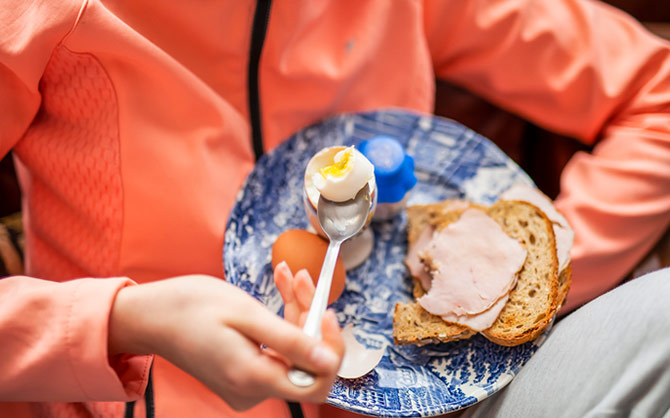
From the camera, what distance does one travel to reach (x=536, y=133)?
1.03 meters

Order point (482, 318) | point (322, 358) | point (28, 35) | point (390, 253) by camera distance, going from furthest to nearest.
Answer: point (390, 253)
point (482, 318)
point (28, 35)
point (322, 358)

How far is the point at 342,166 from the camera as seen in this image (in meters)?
0.64

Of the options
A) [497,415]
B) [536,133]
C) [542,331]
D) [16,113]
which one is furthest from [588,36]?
[16,113]

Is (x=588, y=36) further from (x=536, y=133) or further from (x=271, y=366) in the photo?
(x=271, y=366)

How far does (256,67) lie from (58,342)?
460 mm

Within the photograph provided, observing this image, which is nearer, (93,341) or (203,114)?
(93,341)

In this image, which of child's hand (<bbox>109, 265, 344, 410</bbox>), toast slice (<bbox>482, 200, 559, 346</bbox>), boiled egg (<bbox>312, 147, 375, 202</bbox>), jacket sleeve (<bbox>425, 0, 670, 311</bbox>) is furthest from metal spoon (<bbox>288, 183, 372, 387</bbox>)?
jacket sleeve (<bbox>425, 0, 670, 311</bbox>)

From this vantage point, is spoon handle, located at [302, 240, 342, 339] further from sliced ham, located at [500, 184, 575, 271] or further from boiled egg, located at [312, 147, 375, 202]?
sliced ham, located at [500, 184, 575, 271]

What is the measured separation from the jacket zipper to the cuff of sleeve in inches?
13.1

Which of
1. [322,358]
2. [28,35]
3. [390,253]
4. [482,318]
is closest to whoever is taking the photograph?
[322,358]

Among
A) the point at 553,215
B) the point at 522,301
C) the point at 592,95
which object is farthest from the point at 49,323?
the point at 592,95

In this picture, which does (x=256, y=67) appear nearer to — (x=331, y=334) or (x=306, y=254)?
(x=306, y=254)

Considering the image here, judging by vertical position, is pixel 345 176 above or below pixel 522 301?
above

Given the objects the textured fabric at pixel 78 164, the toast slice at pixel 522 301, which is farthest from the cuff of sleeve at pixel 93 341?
the toast slice at pixel 522 301
